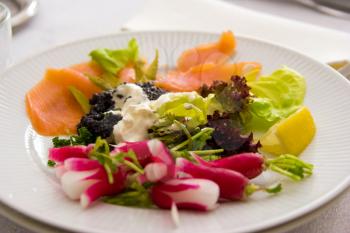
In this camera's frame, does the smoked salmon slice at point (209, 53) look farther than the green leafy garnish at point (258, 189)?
Yes

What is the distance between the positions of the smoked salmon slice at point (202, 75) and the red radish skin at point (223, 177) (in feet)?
2.19

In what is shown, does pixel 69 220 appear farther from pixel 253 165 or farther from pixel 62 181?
pixel 253 165

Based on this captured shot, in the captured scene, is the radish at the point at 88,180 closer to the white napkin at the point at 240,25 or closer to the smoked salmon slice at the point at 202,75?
the smoked salmon slice at the point at 202,75

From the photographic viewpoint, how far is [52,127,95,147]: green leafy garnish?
1912 mm

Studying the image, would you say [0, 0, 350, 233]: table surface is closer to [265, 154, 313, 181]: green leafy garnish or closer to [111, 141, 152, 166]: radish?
[111, 141, 152, 166]: radish

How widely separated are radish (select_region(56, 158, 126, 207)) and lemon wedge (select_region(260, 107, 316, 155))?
0.52 meters

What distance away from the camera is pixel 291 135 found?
1809 mm

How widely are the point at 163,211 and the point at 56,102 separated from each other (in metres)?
0.88

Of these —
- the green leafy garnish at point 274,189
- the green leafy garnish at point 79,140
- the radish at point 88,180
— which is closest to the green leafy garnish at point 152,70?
the green leafy garnish at point 79,140

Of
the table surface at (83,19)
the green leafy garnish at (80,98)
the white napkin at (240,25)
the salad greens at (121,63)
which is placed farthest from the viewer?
the table surface at (83,19)

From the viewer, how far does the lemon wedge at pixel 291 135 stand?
180 cm

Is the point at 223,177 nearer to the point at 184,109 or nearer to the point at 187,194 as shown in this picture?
the point at 187,194

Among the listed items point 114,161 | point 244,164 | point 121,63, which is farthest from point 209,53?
point 114,161

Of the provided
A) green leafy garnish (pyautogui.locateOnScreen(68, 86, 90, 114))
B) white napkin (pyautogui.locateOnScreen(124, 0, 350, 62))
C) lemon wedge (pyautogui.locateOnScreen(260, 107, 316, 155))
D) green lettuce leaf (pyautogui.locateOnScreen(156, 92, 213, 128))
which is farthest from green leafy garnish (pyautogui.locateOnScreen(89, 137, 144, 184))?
white napkin (pyautogui.locateOnScreen(124, 0, 350, 62))
